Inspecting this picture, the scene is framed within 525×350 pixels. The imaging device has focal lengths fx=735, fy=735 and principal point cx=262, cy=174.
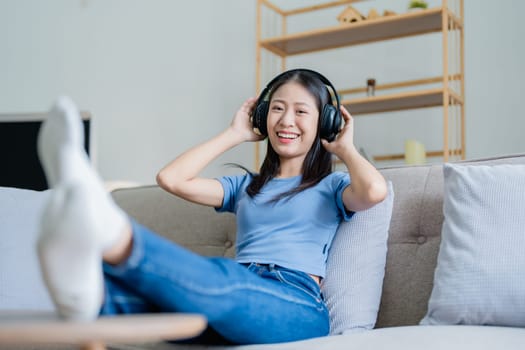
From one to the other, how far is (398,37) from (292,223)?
1787 millimetres

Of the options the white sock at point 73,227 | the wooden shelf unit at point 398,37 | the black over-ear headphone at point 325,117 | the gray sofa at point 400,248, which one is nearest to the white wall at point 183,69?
the wooden shelf unit at point 398,37

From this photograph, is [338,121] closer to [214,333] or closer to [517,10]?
[214,333]

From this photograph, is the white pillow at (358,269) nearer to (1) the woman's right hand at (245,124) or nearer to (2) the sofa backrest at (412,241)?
(2) the sofa backrest at (412,241)

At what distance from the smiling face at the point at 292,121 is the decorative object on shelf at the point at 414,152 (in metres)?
1.30

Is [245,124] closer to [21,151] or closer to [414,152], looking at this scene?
[414,152]

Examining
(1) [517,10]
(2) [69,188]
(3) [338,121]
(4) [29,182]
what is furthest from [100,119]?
(2) [69,188]

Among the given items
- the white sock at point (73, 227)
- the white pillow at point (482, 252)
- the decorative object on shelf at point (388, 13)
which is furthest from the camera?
the decorative object on shelf at point (388, 13)

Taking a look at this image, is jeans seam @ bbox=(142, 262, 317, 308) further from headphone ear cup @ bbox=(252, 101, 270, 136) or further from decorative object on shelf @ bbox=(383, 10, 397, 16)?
decorative object on shelf @ bbox=(383, 10, 397, 16)

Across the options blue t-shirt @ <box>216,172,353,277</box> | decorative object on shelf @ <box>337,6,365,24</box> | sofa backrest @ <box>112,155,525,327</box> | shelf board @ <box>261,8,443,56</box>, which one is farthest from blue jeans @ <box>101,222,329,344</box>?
decorative object on shelf @ <box>337,6,365,24</box>

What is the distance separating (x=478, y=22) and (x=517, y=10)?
16cm

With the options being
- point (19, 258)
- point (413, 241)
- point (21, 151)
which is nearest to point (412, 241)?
point (413, 241)

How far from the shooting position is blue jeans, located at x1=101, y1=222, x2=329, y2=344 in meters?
0.93

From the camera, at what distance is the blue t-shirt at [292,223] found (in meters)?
1.50

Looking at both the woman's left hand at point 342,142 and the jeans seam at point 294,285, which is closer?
the jeans seam at point 294,285
